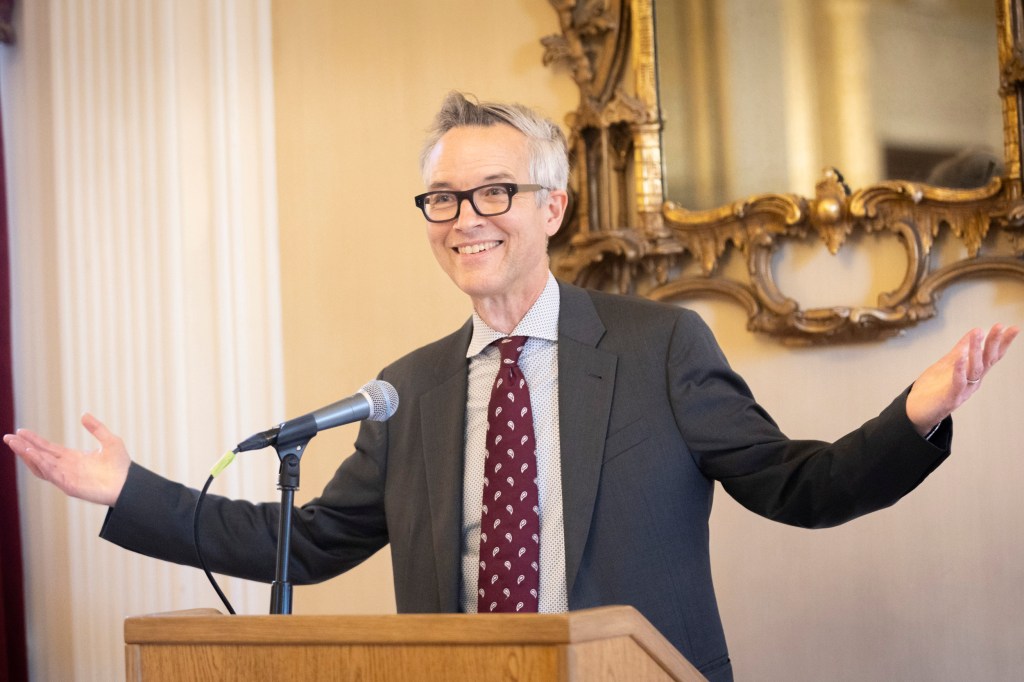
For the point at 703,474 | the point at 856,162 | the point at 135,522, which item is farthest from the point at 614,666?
the point at 856,162

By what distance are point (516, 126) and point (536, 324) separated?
41 centimetres

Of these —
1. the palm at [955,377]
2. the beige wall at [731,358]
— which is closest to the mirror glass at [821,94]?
the beige wall at [731,358]

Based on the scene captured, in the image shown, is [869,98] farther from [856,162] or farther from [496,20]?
[496,20]

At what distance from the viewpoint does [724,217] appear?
10.6 feet

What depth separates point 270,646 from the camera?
5.31 feet

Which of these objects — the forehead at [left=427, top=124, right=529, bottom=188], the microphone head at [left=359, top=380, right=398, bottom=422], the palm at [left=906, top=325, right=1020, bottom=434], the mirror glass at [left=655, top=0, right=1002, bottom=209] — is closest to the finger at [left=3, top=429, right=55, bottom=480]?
the microphone head at [left=359, top=380, right=398, bottom=422]

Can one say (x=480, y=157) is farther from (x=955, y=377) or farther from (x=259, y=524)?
(x=955, y=377)

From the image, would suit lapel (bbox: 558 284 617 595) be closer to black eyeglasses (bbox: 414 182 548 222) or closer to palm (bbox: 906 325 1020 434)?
black eyeglasses (bbox: 414 182 548 222)

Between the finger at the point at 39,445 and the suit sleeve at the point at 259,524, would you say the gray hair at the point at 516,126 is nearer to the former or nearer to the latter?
the suit sleeve at the point at 259,524

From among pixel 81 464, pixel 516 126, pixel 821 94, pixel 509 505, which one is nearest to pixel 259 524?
pixel 81 464

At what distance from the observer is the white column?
3.64 m

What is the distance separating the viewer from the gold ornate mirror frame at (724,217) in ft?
9.70

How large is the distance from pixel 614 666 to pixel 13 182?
122 inches

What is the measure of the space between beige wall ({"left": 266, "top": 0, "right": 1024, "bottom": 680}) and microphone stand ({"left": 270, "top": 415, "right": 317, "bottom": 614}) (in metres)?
1.74
